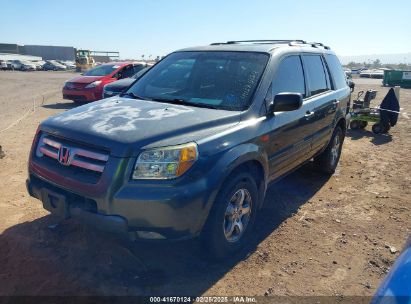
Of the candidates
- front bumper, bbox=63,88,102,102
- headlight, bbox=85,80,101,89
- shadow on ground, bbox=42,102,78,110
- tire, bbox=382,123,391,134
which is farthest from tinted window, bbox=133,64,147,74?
tire, bbox=382,123,391,134

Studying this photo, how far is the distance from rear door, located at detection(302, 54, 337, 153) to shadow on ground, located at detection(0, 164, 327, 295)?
166 centimetres

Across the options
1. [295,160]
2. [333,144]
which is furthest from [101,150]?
[333,144]

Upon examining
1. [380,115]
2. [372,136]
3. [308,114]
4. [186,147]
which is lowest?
[372,136]

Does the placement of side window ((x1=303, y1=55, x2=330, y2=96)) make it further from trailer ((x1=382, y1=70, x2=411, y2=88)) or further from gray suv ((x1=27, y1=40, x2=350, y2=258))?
trailer ((x1=382, y1=70, x2=411, y2=88))

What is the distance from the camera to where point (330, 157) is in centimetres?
584

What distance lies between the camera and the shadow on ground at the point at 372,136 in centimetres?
873

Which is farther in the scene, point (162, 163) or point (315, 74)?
point (315, 74)

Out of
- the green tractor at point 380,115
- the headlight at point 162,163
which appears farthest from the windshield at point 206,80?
the green tractor at point 380,115

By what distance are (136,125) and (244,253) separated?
166cm

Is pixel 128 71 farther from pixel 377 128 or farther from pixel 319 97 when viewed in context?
pixel 319 97

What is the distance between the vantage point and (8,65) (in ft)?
164

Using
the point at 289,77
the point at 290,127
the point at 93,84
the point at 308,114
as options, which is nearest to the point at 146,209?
the point at 290,127

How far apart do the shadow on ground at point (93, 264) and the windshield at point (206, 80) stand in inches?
57.7

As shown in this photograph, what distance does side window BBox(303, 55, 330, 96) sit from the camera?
15.4 ft
